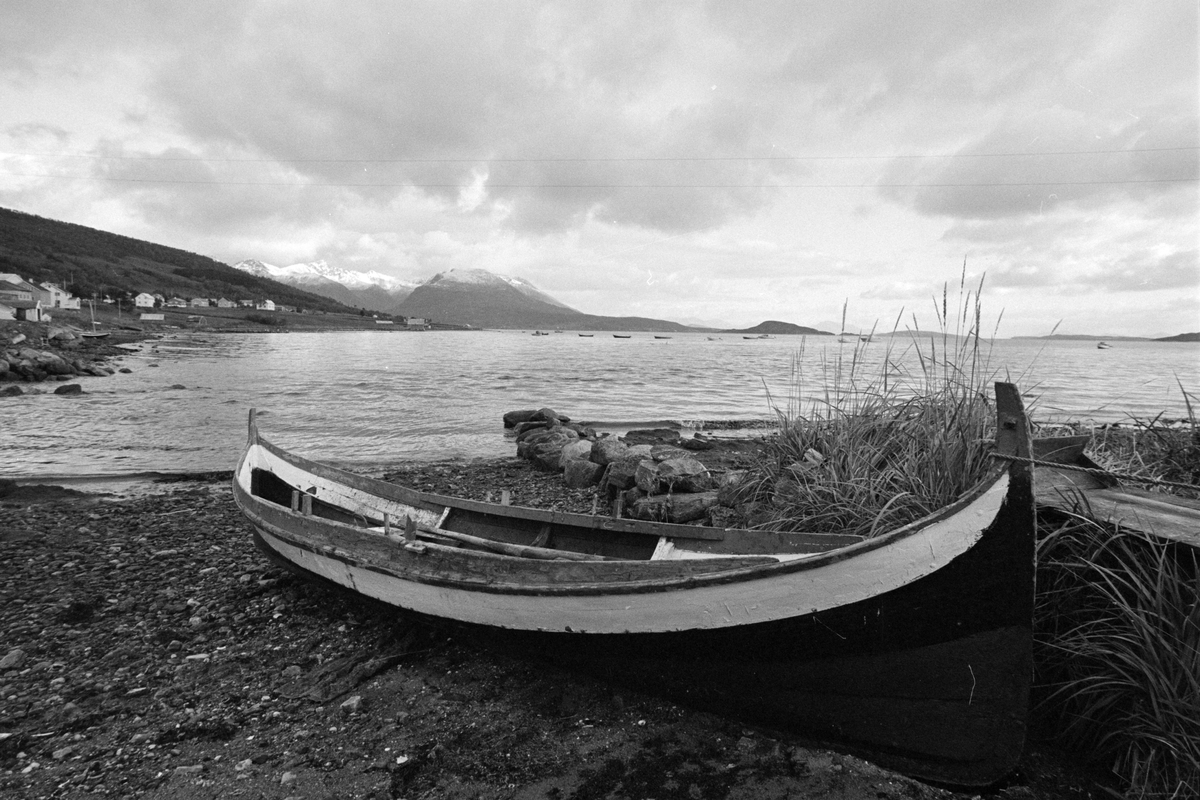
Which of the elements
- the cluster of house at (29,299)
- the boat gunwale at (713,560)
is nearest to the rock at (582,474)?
the boat gunwale at (713,560)

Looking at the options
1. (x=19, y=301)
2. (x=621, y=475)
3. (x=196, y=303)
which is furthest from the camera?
(x=196, y=303)

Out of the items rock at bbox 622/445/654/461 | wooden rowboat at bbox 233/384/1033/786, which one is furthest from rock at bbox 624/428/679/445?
wooden rowboat at bbox 233/384/1033/786

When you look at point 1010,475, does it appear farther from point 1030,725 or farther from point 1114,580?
point 1030,725

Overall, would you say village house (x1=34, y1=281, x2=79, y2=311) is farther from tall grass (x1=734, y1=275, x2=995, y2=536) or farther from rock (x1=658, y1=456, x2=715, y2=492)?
tall grass (x1=734, y1=275, x2=995, y2=536)

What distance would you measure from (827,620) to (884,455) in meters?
2.58

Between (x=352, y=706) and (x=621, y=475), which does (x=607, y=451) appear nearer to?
(x=621, y=475)

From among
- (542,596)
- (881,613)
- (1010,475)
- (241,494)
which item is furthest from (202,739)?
(1010,475)

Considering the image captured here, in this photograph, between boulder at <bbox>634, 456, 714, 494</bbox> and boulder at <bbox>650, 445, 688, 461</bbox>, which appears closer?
boulder at <bbox>634, 456, 714, 494</bbox>

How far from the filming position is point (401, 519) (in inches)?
260

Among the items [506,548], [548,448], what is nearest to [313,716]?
[506,548]

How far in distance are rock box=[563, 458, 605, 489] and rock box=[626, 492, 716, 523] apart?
298 cm

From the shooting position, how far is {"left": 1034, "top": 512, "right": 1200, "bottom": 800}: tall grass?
300 centimetres

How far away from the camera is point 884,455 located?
18.2 ft

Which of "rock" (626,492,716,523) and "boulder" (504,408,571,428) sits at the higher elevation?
"rock" (626,492,716,523)
